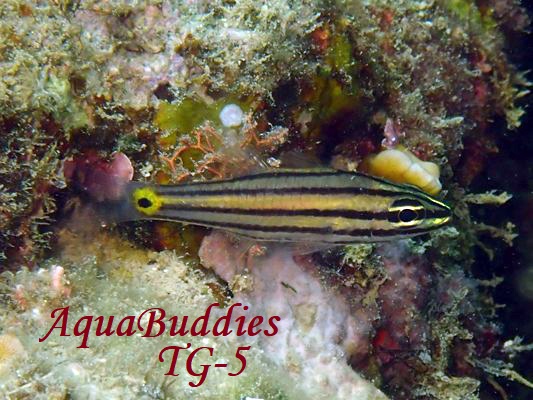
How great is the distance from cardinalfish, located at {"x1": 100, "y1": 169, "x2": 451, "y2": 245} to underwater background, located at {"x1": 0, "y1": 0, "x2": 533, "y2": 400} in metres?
0.25

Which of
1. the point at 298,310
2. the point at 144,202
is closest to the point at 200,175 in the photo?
the point at 144,202

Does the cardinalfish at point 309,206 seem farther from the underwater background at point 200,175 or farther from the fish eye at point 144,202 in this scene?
the underwater background at point 200,175

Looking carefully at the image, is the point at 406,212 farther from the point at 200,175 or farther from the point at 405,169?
the point at 200,175

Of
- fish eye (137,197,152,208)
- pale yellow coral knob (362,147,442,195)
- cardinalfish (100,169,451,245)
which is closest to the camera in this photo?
cardinalfish (100,169,451,245)

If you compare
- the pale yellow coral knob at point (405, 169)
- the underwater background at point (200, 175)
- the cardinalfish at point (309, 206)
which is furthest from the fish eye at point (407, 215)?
the pale yellow coral knob at point (405, 169)

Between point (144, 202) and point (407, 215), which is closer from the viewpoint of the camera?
point (407, 215)

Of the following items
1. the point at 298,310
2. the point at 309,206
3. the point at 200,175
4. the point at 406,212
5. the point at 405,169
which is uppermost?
the point at 405,169

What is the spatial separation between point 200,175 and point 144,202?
61 centimetres

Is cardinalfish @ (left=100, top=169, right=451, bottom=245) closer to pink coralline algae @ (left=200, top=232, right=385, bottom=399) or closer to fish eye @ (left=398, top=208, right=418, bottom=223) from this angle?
fish eye @ (left=398, top=208, right=418, bottom=223)

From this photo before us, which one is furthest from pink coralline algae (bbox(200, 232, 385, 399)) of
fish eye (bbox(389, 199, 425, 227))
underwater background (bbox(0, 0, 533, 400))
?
fish eye (bbox(389, 199, 425, 227))

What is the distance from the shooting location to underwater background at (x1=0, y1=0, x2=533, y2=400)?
135 inches

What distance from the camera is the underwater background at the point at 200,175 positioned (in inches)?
135

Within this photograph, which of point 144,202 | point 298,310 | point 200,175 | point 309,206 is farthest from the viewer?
point 298,310

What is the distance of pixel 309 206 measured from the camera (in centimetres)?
324
